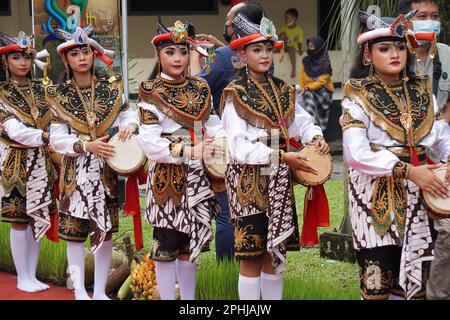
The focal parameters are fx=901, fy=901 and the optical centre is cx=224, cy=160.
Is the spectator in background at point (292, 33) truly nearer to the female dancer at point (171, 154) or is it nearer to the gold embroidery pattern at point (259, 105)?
the female dancer at point (171, 154)

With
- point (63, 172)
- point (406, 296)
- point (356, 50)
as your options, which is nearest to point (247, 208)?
point (406, 296)

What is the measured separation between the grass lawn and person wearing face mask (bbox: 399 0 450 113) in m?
1.39

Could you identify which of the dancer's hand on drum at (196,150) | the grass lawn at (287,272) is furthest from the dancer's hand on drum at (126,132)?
the grass lawn at (287,272)

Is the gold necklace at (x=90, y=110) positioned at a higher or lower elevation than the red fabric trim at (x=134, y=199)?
higher

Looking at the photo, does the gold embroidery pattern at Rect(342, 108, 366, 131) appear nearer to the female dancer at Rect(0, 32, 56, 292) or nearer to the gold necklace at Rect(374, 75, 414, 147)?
the gold necklace at Rect(374, 75, 414, 147)

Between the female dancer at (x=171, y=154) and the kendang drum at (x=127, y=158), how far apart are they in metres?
0.15

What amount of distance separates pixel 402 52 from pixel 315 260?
3009 mm

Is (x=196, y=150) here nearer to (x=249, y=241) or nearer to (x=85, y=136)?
(x=249, y=241)

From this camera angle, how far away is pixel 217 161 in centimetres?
531

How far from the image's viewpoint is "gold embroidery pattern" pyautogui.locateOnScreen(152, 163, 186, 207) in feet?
18.0

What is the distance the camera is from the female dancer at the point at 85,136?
19.3 feet

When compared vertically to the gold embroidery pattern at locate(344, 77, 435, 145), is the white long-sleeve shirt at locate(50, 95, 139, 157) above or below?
below

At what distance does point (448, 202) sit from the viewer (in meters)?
4.47

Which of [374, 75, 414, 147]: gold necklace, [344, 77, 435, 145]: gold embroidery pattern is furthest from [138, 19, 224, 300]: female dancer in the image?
[374, 75, 414, 147]: gold necklace
